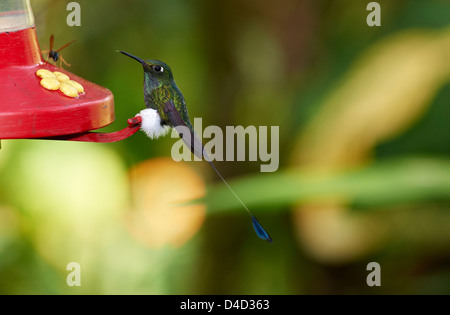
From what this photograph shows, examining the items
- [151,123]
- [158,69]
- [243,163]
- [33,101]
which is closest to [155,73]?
[158,69]

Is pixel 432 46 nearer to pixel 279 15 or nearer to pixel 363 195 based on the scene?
pixel 279 15

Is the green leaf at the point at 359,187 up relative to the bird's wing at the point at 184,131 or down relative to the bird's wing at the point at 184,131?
down

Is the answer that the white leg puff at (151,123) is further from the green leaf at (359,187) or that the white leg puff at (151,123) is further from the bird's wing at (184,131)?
the green leaf at (359,187)

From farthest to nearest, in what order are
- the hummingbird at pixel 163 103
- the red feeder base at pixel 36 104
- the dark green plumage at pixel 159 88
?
the dark green plumage at pixel 159 88, the hummingbird at pixel 163 103, the red feeder base at pixel 36 104

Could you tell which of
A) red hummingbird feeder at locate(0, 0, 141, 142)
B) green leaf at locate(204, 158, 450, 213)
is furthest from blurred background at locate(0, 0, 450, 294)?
red hummingbird feeder at locate(0, 0, 141, 142)

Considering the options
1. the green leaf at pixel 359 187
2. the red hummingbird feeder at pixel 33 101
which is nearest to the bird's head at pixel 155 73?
the red hummingbird feeder at pixel 33 101

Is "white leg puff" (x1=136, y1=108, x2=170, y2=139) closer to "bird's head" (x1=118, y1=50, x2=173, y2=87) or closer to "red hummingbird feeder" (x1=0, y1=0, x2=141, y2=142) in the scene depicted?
"red hummingbird feeder" (x1=0, y1=0, x2=141, y2=142)
